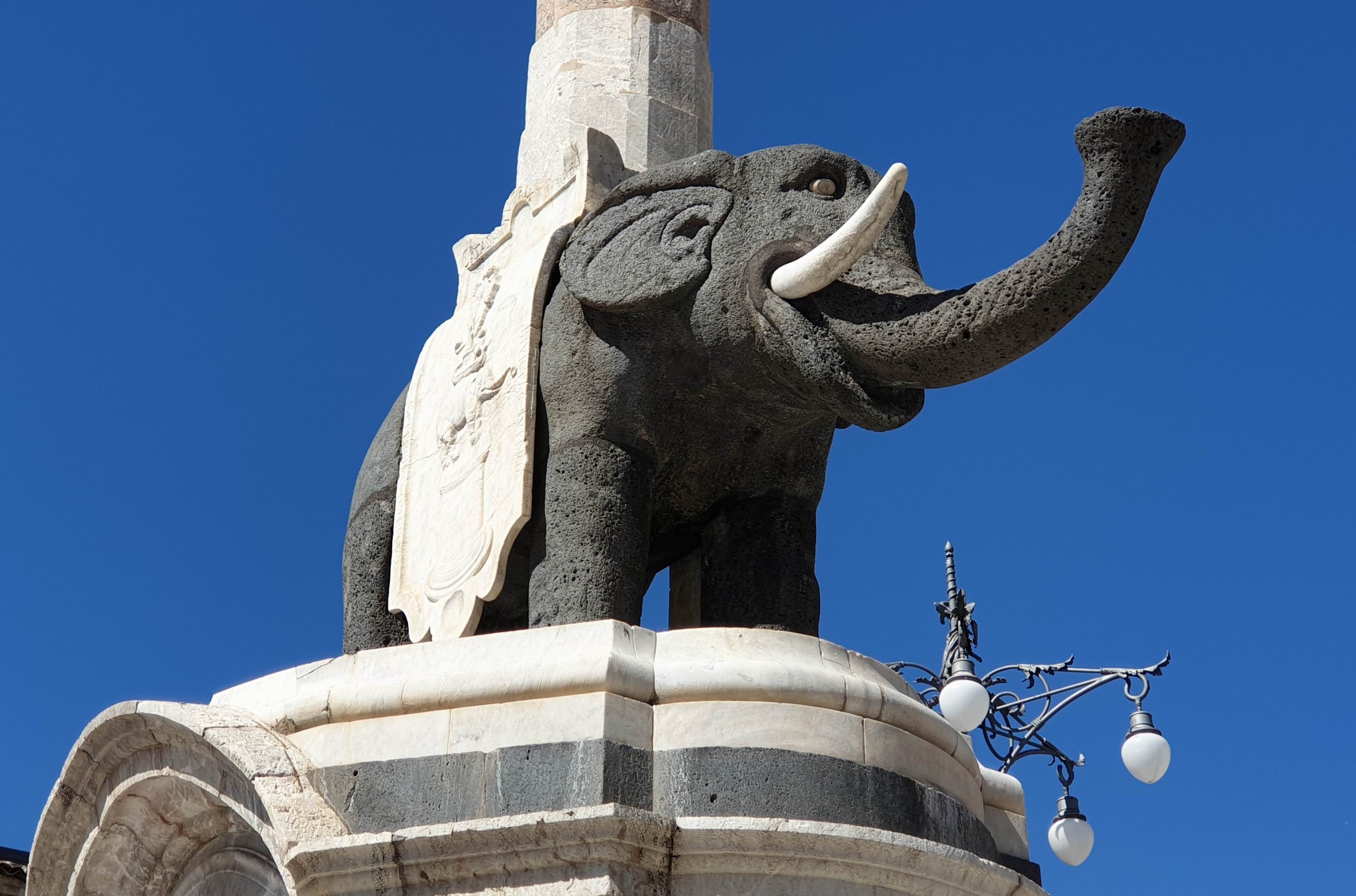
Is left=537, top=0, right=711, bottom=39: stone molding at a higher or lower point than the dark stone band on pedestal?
higher

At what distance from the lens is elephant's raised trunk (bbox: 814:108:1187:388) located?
23.1ft

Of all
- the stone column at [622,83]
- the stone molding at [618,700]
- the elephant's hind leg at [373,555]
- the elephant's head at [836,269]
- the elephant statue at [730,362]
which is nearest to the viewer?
the stone molding at [618,700]

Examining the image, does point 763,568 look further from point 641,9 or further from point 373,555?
point 641,9

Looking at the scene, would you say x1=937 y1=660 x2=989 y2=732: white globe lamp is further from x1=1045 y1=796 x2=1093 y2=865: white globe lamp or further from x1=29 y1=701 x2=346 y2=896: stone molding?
x1=29 y1=701 x2=346 y2=896: stone molding

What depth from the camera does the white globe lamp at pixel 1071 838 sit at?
1189 centimetres

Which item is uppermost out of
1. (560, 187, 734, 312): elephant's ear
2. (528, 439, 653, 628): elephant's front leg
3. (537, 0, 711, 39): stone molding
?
(537, 0, 711, 39): stone molding

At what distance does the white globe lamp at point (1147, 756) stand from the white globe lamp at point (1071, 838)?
419mm

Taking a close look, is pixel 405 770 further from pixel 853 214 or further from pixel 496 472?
pixel 853 214

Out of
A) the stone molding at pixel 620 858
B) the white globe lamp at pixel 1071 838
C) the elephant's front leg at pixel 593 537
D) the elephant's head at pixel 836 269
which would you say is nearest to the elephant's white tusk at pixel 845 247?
the elephant's head at pixel 836 269

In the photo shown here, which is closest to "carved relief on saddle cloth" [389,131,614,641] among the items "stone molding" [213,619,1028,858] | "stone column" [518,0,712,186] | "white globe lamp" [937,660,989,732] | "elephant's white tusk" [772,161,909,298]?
"stone column" [518,0,712,186]

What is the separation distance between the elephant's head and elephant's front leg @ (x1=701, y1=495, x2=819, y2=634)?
50 centimetres

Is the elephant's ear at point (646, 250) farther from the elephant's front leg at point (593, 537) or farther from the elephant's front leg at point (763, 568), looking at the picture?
the elephant's front leg at point (763, 568)

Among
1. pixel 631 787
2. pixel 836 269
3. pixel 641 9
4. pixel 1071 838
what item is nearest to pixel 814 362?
pixel 836 269

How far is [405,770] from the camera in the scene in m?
7.13
